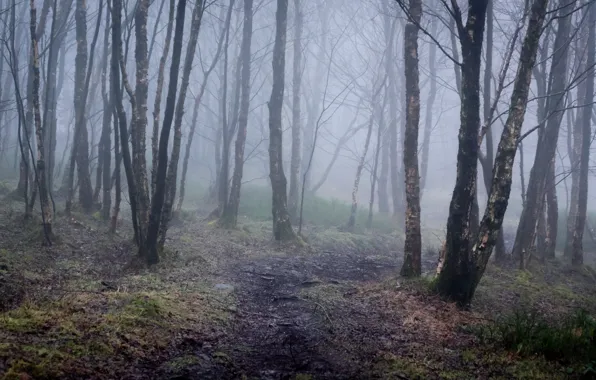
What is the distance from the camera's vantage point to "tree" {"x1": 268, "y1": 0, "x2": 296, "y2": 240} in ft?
44.1

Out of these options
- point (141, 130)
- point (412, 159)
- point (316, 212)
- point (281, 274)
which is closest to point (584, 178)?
point (412, 159)

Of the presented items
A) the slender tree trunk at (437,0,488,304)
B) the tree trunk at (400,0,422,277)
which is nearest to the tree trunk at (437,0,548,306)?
the slender tree trunk at (437,0,488,304)

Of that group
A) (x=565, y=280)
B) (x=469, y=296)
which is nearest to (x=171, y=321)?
(x=469, y=296)

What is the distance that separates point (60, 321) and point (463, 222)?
19.2 ft

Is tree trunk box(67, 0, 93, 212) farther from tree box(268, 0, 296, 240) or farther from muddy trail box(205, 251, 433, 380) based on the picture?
muddy trail box(205, 251, 433, 380)

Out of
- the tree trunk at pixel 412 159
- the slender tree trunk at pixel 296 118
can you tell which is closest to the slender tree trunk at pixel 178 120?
the tree trunk at pixel 412 159

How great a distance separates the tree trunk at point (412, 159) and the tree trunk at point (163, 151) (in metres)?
4.51

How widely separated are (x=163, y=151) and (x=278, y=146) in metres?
6.51

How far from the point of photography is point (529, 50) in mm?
6680

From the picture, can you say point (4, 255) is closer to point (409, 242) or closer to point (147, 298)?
point (147, 298)

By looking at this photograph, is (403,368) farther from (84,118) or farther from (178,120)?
(84,118)

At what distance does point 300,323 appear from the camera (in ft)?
19.0

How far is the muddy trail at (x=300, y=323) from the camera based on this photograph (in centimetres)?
435

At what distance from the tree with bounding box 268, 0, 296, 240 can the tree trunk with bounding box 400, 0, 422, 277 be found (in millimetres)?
5584
